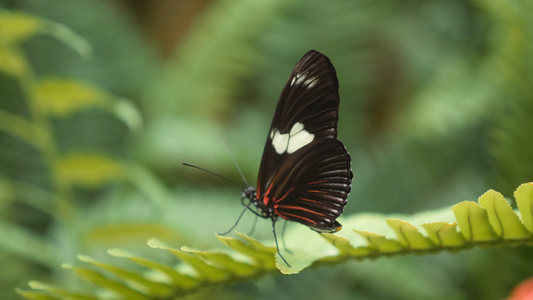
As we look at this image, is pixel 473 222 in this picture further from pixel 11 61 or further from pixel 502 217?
pixel 11 61

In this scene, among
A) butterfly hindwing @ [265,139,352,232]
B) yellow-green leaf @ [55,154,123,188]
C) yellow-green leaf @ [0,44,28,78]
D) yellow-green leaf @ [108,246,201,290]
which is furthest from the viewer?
yellow-green leaf @ [55,154,123,188]

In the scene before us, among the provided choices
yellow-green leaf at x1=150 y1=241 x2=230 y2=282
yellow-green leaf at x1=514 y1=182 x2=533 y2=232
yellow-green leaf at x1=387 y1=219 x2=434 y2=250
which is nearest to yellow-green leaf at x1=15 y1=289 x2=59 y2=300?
yellow-green leaf at x1=150 y1=241 x2=230 y2=282

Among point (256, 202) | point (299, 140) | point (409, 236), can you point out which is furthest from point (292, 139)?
point (409, 236)

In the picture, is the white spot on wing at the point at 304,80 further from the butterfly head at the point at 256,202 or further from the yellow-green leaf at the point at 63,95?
the yellow-green leaf at the point at 63,95

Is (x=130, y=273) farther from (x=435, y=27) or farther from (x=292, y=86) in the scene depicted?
(x=435, y=27)

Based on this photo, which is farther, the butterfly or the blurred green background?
the blurred green background

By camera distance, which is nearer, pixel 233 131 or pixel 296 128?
pixel 296 128

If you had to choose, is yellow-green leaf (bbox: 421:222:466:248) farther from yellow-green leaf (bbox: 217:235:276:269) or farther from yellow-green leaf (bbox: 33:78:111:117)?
yellow-green leaf (bbox: 33:78:111:117)
